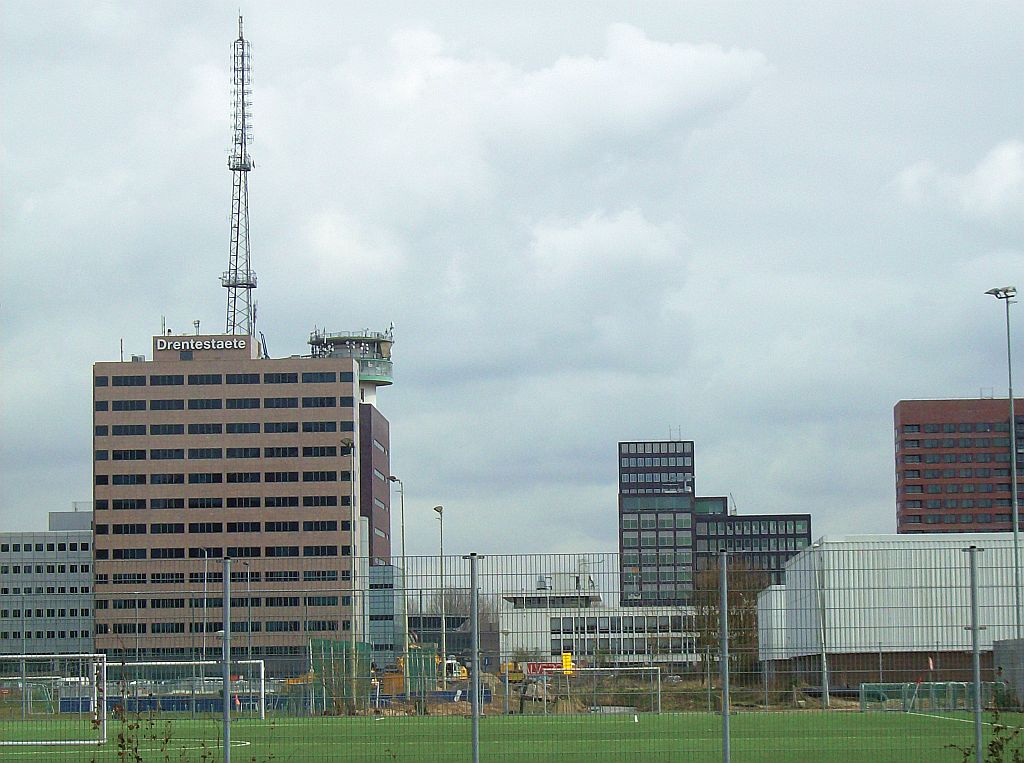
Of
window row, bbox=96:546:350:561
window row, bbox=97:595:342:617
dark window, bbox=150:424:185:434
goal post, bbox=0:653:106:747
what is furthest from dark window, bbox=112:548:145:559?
window row, bbox=97:595:342:617

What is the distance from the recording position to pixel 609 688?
19.0 meters

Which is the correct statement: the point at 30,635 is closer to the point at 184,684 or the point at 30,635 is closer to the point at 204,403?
the point at 184,684

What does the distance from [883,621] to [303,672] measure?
7.75 metres

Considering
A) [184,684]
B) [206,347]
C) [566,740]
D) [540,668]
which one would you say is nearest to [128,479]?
[206,347]

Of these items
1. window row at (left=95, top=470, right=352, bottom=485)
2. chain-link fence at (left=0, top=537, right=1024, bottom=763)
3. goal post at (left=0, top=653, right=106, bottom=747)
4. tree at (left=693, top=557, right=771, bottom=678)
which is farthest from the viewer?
window row at (left=95, top=470, right=352, bottom=485)

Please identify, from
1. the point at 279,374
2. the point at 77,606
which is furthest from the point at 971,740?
the point at 279,374

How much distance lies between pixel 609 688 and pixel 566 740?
28.0ft

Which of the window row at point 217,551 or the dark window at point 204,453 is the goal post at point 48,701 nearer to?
the window row at point 217,551

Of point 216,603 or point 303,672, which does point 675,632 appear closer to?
point 303,672

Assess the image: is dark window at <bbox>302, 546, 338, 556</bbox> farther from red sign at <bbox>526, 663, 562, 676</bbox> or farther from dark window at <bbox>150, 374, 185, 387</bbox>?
red sign at <bbox>526, 663, 562, 676</bbox>

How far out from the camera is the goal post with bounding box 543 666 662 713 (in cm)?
1867

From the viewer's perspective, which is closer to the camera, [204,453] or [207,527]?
[207,527]

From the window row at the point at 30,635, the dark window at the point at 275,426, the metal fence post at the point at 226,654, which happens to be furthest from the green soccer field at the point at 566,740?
the dark window at the point at 275,426

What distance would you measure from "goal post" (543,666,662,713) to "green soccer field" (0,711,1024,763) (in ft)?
4.74
